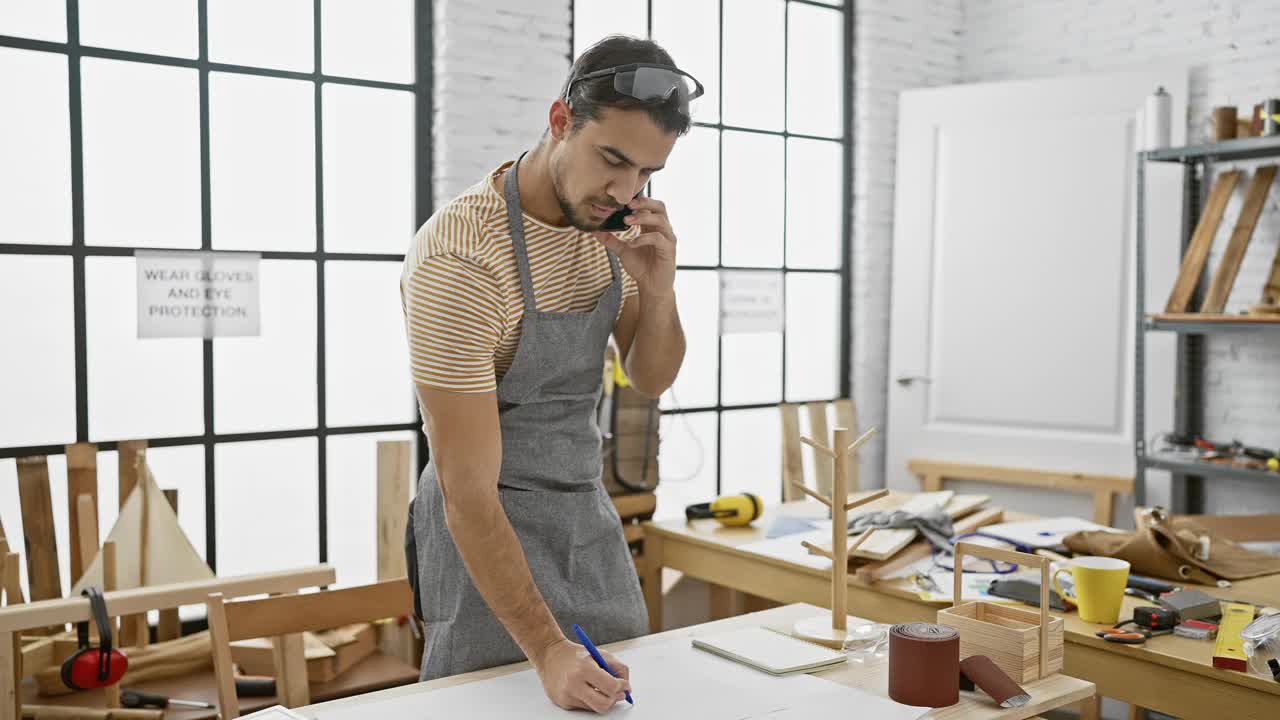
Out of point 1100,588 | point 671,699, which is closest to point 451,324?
point 671,699

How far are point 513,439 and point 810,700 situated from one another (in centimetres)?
57

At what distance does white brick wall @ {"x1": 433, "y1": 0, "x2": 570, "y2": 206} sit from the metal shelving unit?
86.1 inches

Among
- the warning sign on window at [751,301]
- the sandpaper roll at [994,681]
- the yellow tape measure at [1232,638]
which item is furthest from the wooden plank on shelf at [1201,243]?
the sandpaper roll at [994,681]

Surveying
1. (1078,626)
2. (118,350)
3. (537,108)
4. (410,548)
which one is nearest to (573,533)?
(410,548)

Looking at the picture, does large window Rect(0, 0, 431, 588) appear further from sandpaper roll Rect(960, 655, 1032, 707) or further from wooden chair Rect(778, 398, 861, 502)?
sandpaper roll Rect(960, 655, 1032, 707)

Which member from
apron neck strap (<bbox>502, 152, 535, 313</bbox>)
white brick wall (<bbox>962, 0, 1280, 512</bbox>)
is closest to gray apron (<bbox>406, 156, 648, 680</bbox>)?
apron neck strap (<bbox>502, 152, 535, 313</bbox>)

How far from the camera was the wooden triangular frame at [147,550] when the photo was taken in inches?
96.0

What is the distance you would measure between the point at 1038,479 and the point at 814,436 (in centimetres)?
93

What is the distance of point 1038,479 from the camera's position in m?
4.23

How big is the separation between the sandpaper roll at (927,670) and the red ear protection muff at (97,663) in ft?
4.66

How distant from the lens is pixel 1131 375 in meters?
4.05

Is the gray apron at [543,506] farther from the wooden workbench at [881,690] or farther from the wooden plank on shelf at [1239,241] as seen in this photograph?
the wooden plank on shelf at [1239,241]

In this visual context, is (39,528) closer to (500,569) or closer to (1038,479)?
(500,569)

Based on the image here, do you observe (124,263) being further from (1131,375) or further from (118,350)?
(1131,375)
